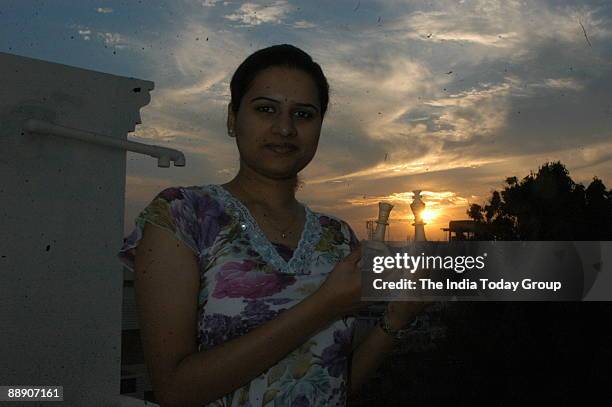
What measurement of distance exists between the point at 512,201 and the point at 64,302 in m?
23.6

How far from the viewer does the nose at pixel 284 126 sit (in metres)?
2.12

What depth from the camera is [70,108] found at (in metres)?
5.54

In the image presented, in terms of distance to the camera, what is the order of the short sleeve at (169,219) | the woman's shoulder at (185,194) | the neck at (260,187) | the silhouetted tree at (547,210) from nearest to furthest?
1. the short sleeve at (169,219)
2. the woman's shoulder at (185,194)
3. the neck at (260,187)
4. the silhouetted tree at (547,210)

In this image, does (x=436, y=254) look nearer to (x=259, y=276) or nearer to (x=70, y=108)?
(x=259, y=276)

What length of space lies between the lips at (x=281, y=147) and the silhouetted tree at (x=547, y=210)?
23.1m

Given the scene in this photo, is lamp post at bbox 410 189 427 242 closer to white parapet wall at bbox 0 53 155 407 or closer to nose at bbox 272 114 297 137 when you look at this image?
nose at bbox 272 114 297 137

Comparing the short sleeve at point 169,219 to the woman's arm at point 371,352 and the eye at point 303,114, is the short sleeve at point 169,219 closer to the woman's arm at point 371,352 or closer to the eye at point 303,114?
the eye at point 303,114

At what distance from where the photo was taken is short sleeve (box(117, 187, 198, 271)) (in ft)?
6.19

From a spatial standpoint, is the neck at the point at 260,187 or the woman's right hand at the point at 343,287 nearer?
the woman's right hand at the point at 343,287

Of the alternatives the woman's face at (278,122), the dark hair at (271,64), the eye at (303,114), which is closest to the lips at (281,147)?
the woman's face at (278,122)

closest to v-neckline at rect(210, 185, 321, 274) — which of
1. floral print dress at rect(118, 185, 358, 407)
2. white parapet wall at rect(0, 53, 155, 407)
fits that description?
floral print dress at rect(118, 185, 358, 407)

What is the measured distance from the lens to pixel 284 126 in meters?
2.11

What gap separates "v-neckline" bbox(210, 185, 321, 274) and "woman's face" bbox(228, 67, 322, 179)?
16cm

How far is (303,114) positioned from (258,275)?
22.8 inches
